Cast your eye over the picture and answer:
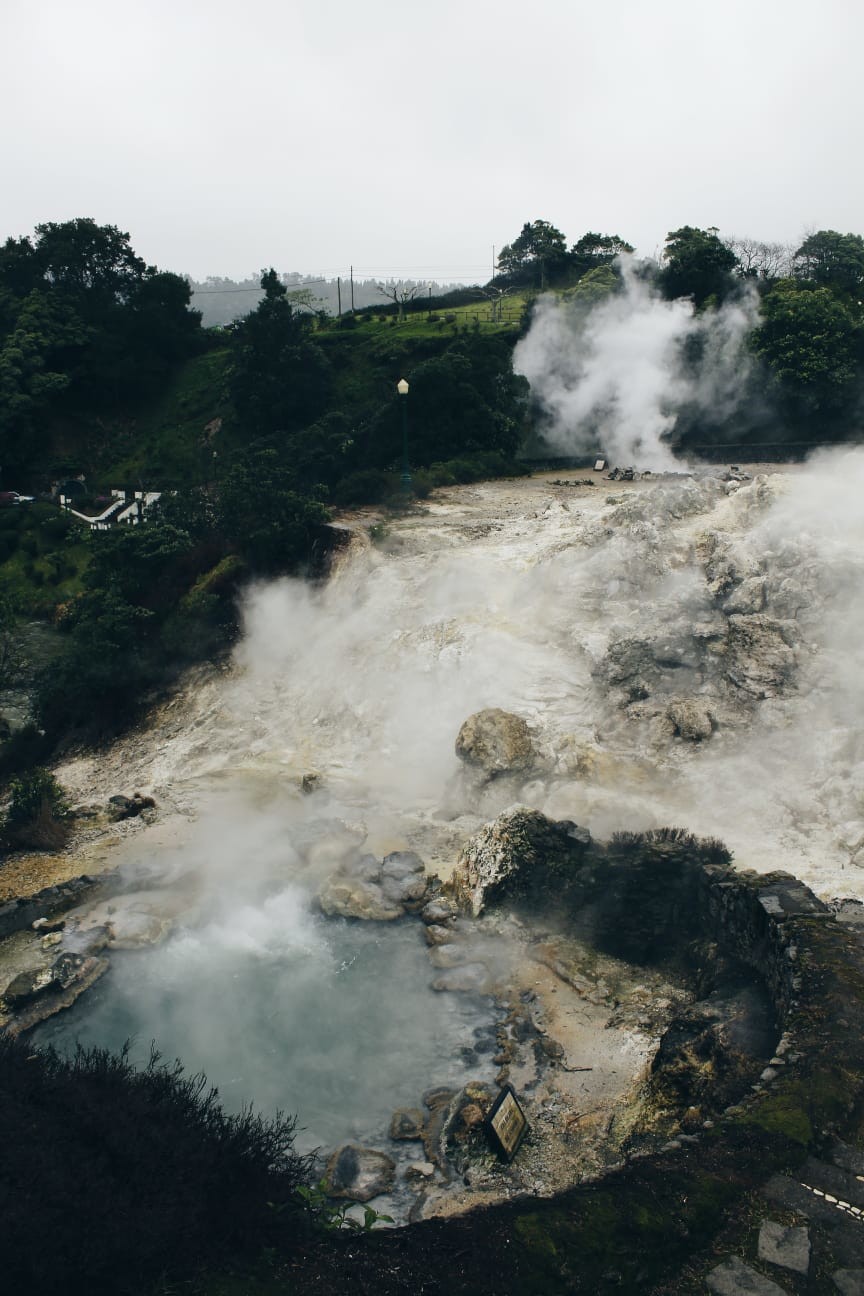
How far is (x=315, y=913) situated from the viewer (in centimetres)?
1234

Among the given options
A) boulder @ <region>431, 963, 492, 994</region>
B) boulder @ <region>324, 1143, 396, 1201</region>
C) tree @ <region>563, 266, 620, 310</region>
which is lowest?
boulder @ <region>324, 1143, 396, 1201</region>

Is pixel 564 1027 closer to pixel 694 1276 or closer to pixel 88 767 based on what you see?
pixel 694 1276

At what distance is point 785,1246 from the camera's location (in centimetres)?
602

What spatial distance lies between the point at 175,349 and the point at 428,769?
35.3 m

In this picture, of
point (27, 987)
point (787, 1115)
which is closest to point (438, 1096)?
point (787, 1115)

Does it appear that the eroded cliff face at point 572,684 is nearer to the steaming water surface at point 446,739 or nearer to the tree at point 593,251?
the steaming water surface at point 446,739

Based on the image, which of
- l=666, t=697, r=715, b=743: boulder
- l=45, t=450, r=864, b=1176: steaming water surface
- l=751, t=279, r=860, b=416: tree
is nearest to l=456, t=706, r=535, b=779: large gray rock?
l=45, t=450, r=864, b=1176: steaming water surface

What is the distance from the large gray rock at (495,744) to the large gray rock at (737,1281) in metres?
8.75

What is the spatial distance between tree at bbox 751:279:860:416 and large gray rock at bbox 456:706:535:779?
57.2 feet

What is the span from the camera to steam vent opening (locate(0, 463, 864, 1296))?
6.86 meters

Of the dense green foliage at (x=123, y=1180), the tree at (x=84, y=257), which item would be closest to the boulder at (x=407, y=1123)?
the dense green foliage at (x=123, y=1180)

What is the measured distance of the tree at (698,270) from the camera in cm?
3078

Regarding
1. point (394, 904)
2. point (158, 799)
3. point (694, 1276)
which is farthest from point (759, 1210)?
point (158, 799)

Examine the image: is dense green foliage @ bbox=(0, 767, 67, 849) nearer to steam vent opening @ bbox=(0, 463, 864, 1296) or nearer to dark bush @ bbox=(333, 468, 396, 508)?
steam vent opening @ bbox=(0, 463, 864, 1296)
